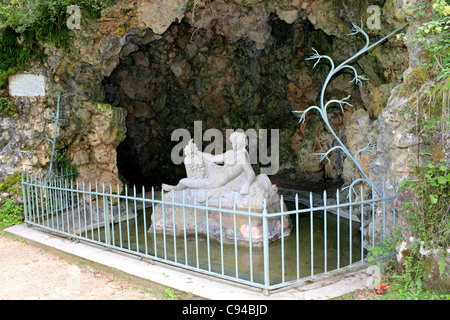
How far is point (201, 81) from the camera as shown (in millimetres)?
13250

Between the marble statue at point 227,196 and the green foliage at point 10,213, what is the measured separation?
2.72m

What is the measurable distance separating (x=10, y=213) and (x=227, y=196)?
4.56m

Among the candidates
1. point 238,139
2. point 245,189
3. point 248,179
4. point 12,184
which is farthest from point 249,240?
point 12,184

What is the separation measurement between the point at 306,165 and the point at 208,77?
4870 millimetres

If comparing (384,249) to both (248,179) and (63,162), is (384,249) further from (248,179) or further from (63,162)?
(63,162)

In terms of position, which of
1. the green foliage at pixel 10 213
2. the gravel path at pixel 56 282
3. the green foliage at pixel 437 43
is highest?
the green foliage at pixel 437 43

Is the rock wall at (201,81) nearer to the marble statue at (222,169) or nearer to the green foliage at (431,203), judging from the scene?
the green foliage at (431,203)

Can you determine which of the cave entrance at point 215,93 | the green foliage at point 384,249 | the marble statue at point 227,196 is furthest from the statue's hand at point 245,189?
the cave entrance at point 215,93

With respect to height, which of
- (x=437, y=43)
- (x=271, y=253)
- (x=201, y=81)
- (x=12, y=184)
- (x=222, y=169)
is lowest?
(x=271, y=253)

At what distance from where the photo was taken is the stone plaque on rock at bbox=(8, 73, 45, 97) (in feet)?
25.3

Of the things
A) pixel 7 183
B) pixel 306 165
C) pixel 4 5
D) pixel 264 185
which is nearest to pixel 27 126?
pixel 7 183

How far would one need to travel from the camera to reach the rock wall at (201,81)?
26.1 feet

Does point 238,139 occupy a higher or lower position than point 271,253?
higher

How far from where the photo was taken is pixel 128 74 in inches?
499
